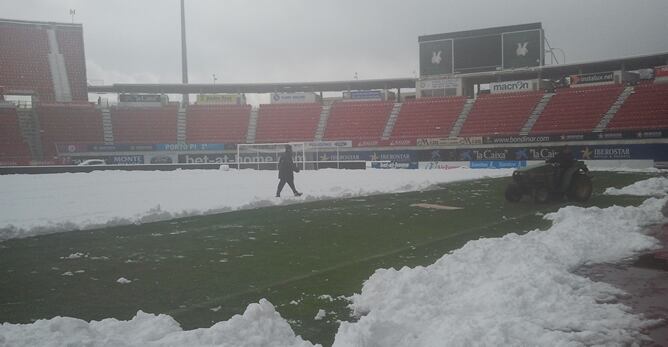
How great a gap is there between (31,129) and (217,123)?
1529 cm

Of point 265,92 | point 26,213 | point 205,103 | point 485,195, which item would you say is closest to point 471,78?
point 265,92

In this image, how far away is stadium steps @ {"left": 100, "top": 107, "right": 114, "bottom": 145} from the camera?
43.6m

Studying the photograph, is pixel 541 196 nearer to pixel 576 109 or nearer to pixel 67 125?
pixel 576 109

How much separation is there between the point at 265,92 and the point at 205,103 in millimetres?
6499

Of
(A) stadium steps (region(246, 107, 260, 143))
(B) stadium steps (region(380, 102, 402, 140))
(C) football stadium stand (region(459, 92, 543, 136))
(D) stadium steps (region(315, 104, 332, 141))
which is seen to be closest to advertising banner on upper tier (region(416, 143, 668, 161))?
(C) football stadium stand (region(459, 92, 543, 136))

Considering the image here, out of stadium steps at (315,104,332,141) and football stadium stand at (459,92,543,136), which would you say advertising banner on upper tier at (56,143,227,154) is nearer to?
stadium steps at (315,104,332,141)

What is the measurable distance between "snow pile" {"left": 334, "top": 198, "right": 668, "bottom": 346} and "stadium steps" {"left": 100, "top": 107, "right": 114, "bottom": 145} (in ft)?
141

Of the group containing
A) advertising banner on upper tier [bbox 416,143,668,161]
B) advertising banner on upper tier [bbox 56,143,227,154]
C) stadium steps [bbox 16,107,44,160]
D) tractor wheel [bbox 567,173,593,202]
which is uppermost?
stadium steps [bbox 16,107,44,160]

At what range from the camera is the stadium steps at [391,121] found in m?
42.5

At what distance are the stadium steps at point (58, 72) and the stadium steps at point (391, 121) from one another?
87.0 feet

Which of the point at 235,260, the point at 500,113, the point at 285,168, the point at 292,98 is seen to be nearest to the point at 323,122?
the point at 292,98

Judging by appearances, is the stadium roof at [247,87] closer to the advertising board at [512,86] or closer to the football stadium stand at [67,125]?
the football stadium stand at [67,125]

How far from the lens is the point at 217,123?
47.7 metres

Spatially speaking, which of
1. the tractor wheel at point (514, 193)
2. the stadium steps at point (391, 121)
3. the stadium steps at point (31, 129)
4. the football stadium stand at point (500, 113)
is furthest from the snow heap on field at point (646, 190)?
the stadium steps at point (31, 129)
